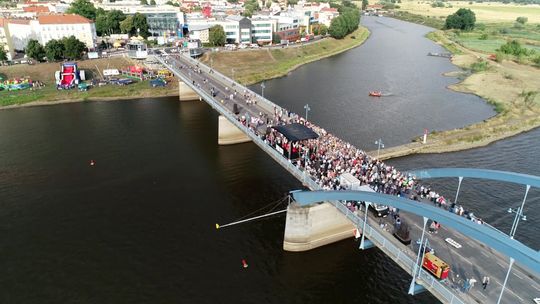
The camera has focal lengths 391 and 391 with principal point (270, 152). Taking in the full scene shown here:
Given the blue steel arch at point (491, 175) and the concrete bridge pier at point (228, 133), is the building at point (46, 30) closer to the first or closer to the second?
the concrete bridge pier at point (228, 133)

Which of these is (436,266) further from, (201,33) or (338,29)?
(338,29)

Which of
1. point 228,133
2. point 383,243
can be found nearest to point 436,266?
point 383,243

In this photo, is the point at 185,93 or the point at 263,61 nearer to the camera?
the point at 185,93

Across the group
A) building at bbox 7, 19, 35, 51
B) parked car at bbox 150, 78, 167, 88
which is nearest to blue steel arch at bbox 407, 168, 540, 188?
parked car at bbox 150, 78, 167, 88

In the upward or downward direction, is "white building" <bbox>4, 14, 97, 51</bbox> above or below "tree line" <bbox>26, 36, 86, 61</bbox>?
above

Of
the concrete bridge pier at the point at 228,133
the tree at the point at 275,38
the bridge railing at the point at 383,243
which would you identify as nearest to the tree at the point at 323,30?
the tree at the point at 275,38

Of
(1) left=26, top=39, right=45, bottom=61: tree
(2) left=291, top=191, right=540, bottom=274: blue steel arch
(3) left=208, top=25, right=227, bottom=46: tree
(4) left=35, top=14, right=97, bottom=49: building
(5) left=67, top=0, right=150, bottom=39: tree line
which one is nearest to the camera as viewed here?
(2) left=291, top=191, right=540, bottom=274: blue steel arch

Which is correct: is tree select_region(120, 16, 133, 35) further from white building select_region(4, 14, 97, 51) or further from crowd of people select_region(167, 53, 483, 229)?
crowd of people select_region(167, 53, 483, 229)
